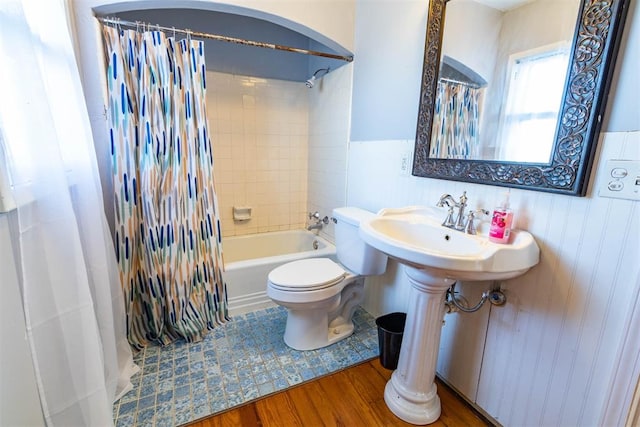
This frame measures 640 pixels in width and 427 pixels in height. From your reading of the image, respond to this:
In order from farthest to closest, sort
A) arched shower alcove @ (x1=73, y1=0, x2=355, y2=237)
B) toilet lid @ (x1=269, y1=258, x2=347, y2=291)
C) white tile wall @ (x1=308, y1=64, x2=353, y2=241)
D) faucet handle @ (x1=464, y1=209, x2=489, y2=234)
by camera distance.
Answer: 1. white tile wall @ (x1=308, y1=64, x2=353, y2=241)
2. toilet lid @ (x1=269, y1=258, x2=347, y2=291)
3. arched shower alcove @ (x1=73, y1=0, x2=355, y2=237)
4. faucet handle @ (x1=464, y1=209, x2=489, y2=234)

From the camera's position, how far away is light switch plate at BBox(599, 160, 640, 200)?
2.70ft

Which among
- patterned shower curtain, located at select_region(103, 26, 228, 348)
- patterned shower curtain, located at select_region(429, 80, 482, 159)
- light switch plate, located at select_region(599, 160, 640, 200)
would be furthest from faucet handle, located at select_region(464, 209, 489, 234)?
patterned shower curtain, located at select_region(103, 26, 228, 348)

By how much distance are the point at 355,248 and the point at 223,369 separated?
3.21ft

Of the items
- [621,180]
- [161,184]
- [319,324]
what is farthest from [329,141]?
[621,180]

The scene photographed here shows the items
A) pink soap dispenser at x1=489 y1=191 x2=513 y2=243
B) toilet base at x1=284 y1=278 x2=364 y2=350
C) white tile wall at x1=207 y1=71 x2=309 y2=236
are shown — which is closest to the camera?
pink soap dispenser at x1=489 y1=191 x2=513 y2=243

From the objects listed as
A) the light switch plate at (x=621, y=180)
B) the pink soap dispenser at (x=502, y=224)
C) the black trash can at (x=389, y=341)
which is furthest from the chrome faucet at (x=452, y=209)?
the black trash can at (x=389, y=341)

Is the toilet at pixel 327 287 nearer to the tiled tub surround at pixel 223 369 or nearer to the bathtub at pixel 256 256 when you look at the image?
the tiled tub surround at pixel 223 369

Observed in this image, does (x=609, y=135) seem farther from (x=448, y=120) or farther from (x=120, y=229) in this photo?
(x=120, y=229)

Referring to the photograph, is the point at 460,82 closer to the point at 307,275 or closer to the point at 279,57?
the point at 307,275

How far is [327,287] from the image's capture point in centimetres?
161

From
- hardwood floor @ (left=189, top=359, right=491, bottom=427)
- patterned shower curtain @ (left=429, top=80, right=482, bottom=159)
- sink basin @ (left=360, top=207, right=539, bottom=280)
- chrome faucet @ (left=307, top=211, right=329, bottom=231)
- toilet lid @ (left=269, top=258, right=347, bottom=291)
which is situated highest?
patterned shower curtain @ (left=429, top=80, right=482, bottom=159)

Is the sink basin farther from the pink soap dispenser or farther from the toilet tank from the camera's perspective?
the toilet tank

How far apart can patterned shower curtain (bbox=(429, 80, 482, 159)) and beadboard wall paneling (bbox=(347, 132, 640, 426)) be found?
6.1 inches

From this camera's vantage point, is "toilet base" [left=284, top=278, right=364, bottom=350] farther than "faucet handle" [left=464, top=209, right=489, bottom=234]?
Yes
